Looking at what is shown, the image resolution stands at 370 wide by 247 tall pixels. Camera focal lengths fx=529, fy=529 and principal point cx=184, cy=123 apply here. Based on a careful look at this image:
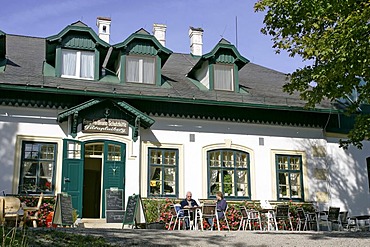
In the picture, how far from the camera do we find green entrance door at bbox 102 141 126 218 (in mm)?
15352

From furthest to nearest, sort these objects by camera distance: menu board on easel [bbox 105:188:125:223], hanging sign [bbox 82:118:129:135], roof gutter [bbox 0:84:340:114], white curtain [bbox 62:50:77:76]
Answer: white curtain [bbox 62:50:77:76] < hanging sign [bbox 82:118:129:135] < roof gutter [bbox 0:84:340:114] < menu board on easel [bbox 105:188:125:223]

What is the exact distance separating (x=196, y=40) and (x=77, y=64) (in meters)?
7.01

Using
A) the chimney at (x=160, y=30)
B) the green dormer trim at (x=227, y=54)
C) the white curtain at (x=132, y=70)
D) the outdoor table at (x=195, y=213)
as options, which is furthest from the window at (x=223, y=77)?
the outdoor table at (x=195, y=213)

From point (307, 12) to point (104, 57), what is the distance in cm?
736

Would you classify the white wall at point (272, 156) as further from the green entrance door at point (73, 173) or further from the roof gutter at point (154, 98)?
the green entrance door at point (73, 173)

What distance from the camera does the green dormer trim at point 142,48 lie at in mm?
16703

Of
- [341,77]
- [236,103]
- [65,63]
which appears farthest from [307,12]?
[65,63]

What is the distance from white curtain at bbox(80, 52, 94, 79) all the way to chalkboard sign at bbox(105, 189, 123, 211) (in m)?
3.74

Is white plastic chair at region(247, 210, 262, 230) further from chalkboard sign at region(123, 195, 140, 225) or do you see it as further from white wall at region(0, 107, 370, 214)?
chalkboard sign at region(123, 195, 140, 225)

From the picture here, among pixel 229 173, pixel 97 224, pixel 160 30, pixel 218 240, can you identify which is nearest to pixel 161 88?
pixel 229 173

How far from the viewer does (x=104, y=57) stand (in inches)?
671

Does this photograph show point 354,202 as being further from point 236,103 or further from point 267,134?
point 236,103

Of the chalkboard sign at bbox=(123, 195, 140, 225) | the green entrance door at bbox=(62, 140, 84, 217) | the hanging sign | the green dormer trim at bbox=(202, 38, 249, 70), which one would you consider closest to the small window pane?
the green entrance door at bbox=(62, 140, 84, 217)

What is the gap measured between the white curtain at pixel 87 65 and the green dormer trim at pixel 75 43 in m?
0.13
